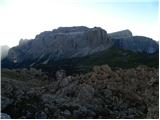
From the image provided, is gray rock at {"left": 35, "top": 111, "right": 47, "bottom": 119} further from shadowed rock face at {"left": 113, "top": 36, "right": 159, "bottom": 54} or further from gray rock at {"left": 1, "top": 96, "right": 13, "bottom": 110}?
shadowed rock face at {"left": 113, "top": 36, "right": 159, "bottom": 54}

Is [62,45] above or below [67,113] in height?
below

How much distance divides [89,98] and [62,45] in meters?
117

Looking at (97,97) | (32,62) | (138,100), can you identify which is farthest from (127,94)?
(32,62)

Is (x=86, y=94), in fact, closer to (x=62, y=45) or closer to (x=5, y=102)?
(x=5, y=102)

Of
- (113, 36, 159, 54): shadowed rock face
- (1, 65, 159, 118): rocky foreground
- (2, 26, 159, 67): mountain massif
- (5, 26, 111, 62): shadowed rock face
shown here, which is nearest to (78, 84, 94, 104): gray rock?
(1, 65, 159, 118): rocky foreground

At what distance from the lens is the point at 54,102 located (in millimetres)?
15555

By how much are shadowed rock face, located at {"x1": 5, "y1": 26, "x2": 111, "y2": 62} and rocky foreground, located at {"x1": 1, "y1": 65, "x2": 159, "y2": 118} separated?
9735 centimetres

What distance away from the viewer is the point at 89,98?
54.2 ft

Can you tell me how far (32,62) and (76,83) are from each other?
11006cm

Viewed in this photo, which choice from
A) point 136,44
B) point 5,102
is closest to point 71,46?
point 136,44

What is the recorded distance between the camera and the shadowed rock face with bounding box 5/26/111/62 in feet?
404

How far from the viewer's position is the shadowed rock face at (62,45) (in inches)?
4845

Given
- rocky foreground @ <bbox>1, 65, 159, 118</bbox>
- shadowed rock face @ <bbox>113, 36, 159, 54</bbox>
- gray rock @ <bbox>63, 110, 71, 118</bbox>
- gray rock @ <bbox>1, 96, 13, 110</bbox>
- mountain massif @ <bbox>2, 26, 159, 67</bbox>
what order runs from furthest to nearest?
shadowed rock face @ <bbox>113, 36, 159, 54</bbox>
mountain massif @ <bbox>2, 26, 159, 67</bbox>
rocky foreground @ <bbox>1, 65, 159, 118</bbox>
gray rock @ <bbox>63, 110, 71, 118</bbox>
gray rock @ <bbox>1, 96, 13, 110</bbox>

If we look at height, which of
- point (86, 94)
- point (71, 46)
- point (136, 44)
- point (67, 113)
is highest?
point (86, 94)
